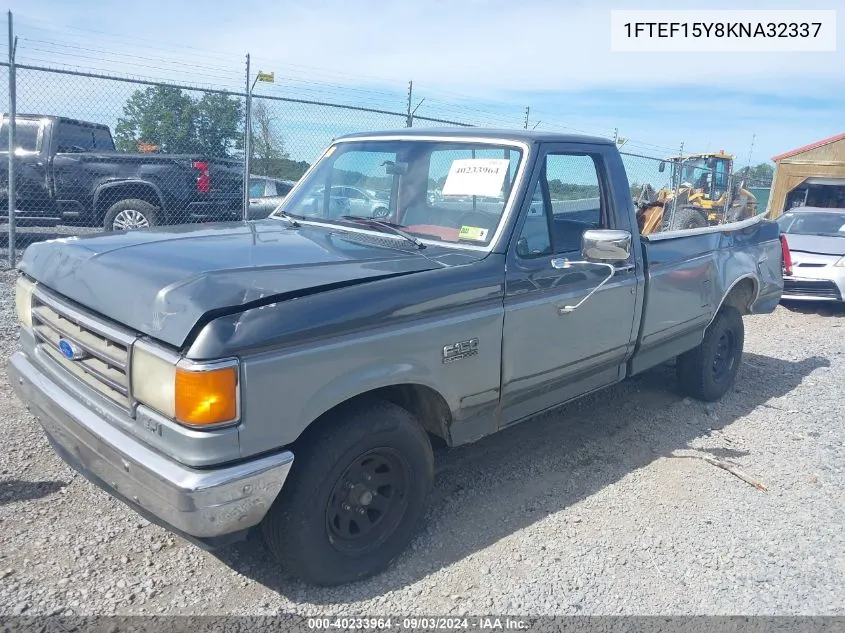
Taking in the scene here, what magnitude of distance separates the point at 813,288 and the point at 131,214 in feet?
31.8

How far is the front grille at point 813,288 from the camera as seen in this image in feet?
31.7

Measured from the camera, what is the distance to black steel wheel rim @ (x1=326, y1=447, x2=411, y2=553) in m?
2.88

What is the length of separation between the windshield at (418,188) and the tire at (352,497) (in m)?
1.11

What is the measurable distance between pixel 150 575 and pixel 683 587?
239 centimetres

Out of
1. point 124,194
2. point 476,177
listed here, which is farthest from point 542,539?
point 124,194

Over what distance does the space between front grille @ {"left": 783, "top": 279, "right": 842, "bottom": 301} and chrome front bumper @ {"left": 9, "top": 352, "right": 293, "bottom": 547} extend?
9.17 metres

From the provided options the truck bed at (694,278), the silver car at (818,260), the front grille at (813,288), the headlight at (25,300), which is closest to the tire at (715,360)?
the truck bed at (694,278)

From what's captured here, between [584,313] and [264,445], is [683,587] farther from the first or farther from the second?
[264,445]

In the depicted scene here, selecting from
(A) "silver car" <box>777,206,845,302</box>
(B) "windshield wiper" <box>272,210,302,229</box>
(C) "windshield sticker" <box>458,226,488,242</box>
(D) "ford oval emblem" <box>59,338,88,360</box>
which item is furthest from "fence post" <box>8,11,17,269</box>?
(A) "silver car" <box>777,206,845,302</box>

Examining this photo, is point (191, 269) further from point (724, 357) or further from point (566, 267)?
point (724, 357)

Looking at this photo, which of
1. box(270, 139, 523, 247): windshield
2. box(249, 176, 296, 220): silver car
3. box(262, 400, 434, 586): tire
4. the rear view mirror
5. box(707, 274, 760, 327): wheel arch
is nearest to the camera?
box(262, 400, 434, 586): tire

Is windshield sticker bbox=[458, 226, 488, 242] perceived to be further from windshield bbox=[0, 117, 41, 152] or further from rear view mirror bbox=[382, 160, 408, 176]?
windshield bbox=[0, 117, 41, 152]

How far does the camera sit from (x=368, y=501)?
297 cm

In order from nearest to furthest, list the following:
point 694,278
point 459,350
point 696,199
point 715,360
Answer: point 459,350, point 694,278, point 715,360, point 696,199
